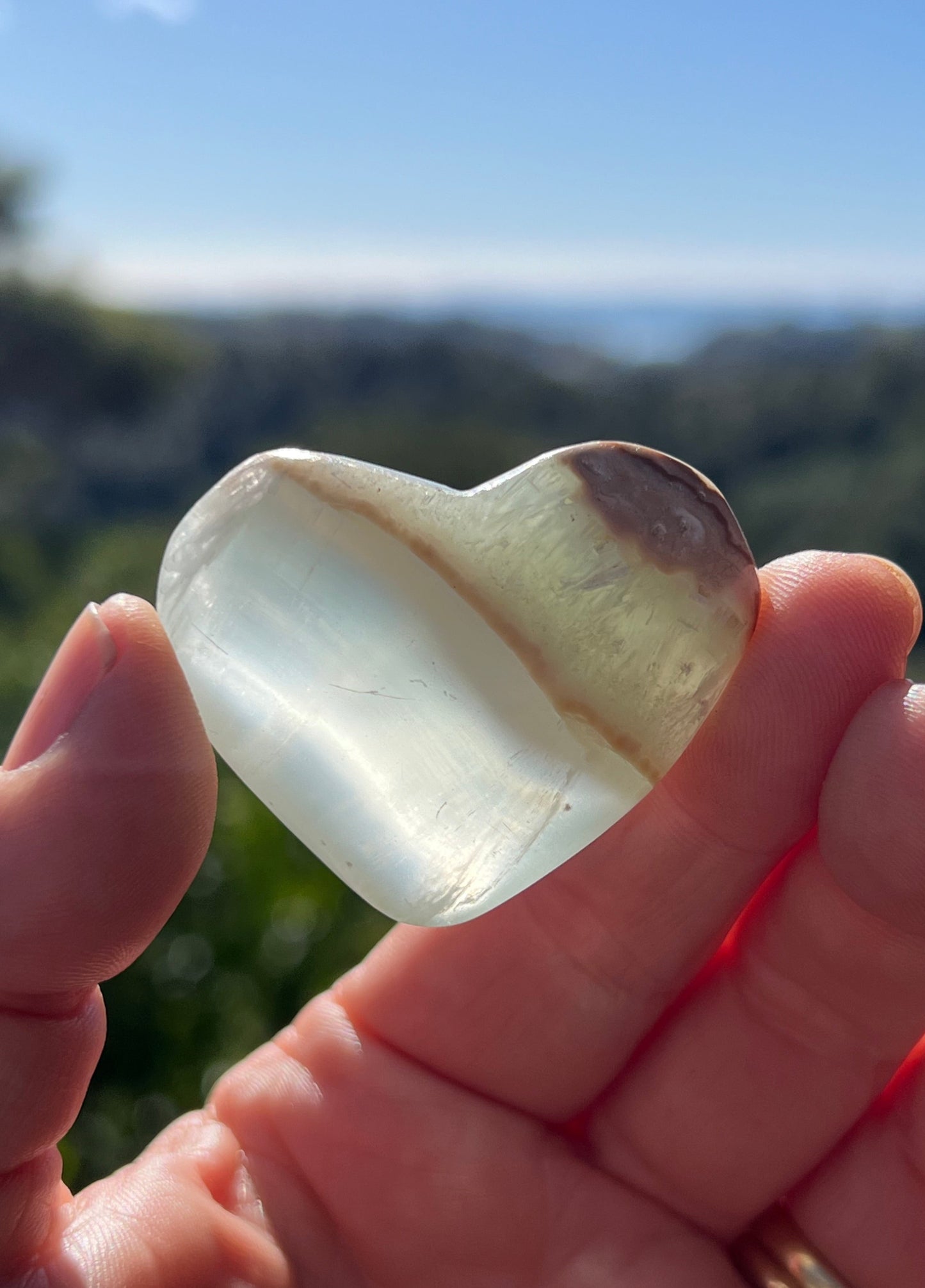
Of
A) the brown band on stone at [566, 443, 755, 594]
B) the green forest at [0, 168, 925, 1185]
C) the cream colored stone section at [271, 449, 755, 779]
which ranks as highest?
the brown band on stone at [566, 443, 755, 594]

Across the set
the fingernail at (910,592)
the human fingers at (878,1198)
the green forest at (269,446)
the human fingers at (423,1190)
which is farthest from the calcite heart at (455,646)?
the green forest at (269,446)

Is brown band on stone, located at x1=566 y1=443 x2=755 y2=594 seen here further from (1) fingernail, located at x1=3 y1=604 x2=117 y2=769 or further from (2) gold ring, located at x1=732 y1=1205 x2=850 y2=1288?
(2) gold ring, located at x1=732 y1=1205 x2=850 y2=1288

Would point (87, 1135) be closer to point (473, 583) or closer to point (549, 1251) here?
point (549, 1251)

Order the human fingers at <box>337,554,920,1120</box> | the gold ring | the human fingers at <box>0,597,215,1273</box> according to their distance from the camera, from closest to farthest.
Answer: the human fingers at <box>0,597,215,1273</box> < the human fingers at <box>337,554,920,1120</box> < the gold ring

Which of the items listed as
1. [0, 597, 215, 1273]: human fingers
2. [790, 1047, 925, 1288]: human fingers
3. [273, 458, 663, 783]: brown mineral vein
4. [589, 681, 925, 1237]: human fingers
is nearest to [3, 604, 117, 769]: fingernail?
[0, 597, 215, 1273]: human fingers

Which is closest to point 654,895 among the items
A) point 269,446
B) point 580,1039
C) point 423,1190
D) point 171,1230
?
point 580,1039

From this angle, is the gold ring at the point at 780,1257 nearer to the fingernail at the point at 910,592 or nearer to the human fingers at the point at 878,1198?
the human fingers at the point at 878,1198
